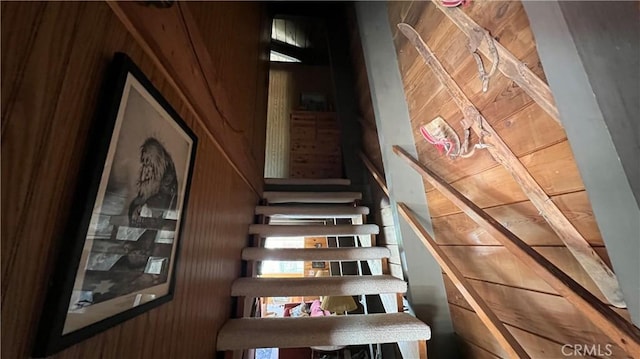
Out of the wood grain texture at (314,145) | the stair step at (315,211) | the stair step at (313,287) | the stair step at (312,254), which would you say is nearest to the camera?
the stair step at (313,287)

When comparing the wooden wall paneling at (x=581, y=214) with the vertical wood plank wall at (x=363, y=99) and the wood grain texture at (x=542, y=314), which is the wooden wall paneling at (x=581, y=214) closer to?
the wood grain texture at (x=542, y=314)

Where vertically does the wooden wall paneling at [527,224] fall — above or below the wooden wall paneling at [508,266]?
above

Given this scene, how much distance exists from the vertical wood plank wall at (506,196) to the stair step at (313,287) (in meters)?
0.36

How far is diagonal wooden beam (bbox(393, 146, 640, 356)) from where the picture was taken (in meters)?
0.61

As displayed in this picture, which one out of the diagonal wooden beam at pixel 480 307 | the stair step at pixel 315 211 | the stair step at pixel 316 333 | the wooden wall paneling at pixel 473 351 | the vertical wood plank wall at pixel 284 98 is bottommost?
the wooden wall paneling at pixel 473 351

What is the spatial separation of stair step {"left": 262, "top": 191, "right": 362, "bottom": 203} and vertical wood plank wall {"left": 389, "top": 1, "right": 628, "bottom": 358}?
1077mm

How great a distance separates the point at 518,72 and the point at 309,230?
1652 millimetres

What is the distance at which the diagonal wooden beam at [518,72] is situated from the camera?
78 centimetres

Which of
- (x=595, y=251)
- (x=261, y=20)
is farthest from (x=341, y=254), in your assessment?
(x=261, y=20)

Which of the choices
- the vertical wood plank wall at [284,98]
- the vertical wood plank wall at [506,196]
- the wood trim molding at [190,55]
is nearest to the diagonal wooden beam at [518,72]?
the vertical wood plank wall at [506,196]

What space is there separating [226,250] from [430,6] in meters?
1.69

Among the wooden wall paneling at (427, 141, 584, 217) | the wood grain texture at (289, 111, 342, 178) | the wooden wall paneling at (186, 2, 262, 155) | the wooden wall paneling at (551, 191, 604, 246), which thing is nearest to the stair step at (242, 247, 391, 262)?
the wooden wall paneling at (427, 141, 584, 217)

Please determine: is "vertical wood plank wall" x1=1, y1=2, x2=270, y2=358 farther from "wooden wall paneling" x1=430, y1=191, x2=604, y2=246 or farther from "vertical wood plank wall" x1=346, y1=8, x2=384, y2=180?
"vertical wood plank wall" x1=346, y1=8, x2=384, y2=180

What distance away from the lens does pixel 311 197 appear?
257cm
